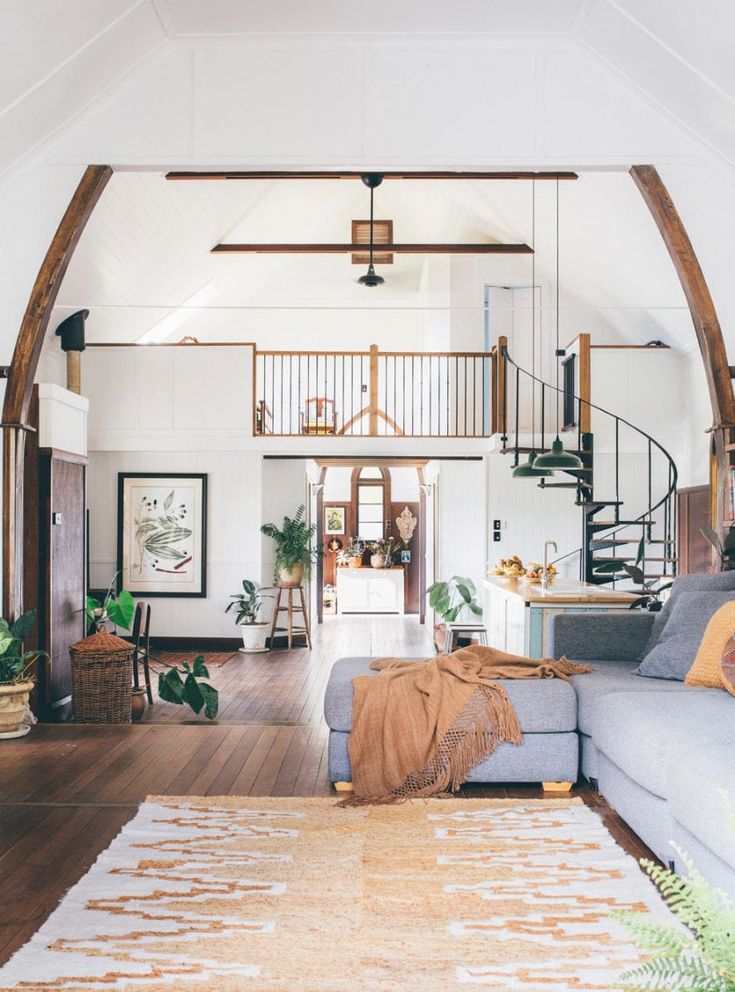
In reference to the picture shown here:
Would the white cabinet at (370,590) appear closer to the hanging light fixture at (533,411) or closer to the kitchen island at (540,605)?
the hanging light fixture at (533,411)

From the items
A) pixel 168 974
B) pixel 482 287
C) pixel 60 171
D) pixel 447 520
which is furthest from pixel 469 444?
pixel 168 974

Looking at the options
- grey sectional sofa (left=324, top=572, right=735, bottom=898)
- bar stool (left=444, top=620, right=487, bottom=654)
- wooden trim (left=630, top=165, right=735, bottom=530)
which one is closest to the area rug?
grey sectional sofa (left=324, top=572, right=735, bottom=898)

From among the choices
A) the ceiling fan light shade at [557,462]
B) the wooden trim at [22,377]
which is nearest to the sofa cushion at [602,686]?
the ceiling fan light shade at [557,462]

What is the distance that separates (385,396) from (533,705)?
305 inches

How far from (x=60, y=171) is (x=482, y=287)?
787cm

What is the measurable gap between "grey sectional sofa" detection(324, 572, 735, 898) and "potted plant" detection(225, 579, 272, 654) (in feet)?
18.4

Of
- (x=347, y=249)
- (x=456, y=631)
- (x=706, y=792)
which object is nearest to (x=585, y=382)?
(x=347, y=249)

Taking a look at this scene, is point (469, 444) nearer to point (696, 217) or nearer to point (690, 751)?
point (696, 217)

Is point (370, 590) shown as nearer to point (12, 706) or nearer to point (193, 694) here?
point (193, 694)

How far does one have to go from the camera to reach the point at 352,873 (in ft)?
10.1

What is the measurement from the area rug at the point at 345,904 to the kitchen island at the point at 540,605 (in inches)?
102

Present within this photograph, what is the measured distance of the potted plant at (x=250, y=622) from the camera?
34.1 feet

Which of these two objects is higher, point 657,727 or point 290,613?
point 657,727

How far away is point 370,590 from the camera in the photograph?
589 inches
